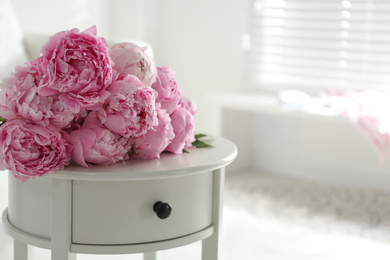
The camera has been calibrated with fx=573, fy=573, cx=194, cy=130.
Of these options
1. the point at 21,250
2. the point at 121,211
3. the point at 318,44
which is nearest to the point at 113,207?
the point at 121,211

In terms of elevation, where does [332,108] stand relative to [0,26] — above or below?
below

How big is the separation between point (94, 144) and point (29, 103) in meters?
0.13

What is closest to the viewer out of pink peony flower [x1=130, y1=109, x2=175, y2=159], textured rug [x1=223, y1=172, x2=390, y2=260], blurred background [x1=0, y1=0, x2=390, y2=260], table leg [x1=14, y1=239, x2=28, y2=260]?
pink peony flower [x1=130, y1=109, x2=175, y2=159]

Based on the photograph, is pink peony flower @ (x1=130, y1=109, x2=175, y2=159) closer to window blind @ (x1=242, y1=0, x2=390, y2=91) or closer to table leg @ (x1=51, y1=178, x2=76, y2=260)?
table leg @ (x1=51, y1=178, x2=76, y2=260)

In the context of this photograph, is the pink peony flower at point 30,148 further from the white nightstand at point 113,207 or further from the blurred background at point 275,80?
the blurred background at point 275,80

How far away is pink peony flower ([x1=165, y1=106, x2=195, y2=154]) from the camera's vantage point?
1.12m

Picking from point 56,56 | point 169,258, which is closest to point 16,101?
point 56,56

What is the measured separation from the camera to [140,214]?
1.02 m

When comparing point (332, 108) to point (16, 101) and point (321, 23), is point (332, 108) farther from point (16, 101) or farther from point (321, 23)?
point (16, 101)

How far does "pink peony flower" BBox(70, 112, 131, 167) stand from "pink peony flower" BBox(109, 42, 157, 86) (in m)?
0.10

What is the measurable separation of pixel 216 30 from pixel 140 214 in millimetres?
2201

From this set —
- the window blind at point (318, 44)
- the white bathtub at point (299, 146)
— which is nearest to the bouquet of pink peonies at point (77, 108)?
the white bathtub at point (299, 146)

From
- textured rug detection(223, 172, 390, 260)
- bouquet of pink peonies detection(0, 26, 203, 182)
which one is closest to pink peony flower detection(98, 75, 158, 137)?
bouquet of pink peonies detection(0, 26, 203, 182)

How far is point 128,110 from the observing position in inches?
39.4
